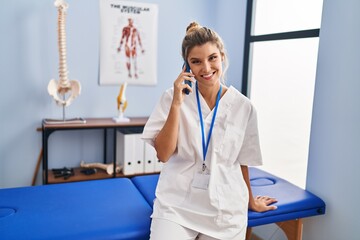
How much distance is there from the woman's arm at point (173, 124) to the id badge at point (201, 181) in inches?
6.0

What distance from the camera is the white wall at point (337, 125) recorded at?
1615mm

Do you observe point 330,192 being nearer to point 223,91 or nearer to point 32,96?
point 223,91

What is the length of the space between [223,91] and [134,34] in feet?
4.97

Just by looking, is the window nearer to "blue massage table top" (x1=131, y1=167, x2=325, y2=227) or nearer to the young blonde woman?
"blue massage table top" (x1=131, y1=167, x2=325, y2=227)

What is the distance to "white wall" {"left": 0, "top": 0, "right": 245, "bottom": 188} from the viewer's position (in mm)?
2422

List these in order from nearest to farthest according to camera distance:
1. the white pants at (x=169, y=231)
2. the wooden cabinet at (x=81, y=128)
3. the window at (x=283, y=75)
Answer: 1. the white pants at (x=169, y=231)
2. the window at (x=283, y=75)
3. the wooden cabinet at (x=81, y=128)

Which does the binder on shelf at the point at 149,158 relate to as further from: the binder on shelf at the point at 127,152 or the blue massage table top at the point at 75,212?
the blue massage table top at the point at 75,212

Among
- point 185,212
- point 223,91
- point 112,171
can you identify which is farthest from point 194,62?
point 112,171

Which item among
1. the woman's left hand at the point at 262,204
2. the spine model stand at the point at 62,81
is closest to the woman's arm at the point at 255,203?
the woman's left hand at the point at 262,204

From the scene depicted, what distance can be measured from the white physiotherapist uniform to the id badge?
15 mm

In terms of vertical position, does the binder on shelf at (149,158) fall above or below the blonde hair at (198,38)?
below

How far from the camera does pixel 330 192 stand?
1.76 metres

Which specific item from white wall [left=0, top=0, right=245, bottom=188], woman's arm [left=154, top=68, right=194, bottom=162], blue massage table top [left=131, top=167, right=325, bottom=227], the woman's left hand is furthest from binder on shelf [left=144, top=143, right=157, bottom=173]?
woman's arm [left=154, top=68, right=194, bottom=162]

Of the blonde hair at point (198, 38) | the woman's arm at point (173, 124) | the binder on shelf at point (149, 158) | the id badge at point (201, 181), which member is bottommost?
the binder on shelf at point (149, 158)
